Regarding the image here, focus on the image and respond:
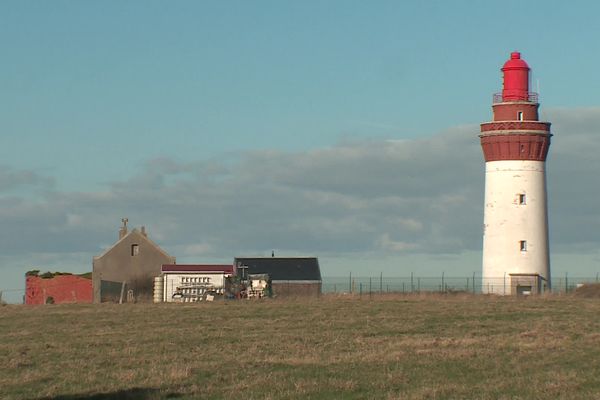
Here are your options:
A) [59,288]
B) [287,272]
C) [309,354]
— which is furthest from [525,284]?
[309,354]

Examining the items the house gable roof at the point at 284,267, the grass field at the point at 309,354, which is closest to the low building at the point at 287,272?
the house gable roof at the point at 284,267

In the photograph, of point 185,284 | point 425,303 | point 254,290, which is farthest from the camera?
point 185,284

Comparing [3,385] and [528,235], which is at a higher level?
[528,235]

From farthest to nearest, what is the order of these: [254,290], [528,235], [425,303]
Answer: [254,290] < [528,235] < [425,303]

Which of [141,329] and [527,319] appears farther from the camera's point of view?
[527,319]

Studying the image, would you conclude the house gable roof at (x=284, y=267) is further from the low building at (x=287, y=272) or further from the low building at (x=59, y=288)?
the low building at (x=59, y=288)

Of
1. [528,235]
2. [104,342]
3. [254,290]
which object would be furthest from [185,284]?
[104,342]

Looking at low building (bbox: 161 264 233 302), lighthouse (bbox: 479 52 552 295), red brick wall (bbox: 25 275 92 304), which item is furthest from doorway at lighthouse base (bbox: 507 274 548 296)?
red brick wall (bbox: 25 275 92 304)

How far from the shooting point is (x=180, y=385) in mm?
24734

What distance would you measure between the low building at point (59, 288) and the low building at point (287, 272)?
14675 millimetres

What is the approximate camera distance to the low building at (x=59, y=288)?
94188 mm

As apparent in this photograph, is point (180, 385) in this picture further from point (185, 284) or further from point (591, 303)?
point (185, 284)

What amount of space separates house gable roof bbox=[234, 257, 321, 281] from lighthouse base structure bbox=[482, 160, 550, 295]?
56.6ft

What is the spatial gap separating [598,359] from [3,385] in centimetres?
1477
